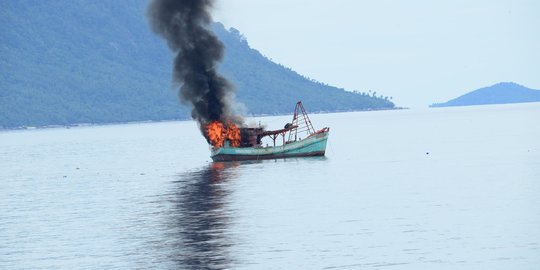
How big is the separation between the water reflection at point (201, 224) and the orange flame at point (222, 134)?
65.7 feet

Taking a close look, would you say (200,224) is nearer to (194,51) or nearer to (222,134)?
(222,134)

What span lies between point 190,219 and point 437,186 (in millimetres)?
27131

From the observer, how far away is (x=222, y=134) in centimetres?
13512

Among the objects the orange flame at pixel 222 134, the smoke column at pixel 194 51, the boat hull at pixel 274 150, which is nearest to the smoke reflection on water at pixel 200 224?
the boat hull at pixel 274 150

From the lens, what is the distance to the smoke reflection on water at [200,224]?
5738cm

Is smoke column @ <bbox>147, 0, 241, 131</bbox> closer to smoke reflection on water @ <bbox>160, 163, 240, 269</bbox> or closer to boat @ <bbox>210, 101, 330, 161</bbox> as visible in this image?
boat @ <bbox>210, 101, 330, 161</bbox>

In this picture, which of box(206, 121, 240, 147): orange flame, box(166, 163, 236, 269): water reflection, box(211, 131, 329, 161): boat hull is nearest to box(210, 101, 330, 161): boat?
box(211, 131, 329, 161): boat hull

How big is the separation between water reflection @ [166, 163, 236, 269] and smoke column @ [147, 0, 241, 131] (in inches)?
1270

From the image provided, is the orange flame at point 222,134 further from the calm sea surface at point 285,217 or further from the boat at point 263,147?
the calm sea surface at point 285,217

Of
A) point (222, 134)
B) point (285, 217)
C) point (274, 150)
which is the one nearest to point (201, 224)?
point (285, 217)

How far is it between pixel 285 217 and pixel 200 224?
20.2 feet

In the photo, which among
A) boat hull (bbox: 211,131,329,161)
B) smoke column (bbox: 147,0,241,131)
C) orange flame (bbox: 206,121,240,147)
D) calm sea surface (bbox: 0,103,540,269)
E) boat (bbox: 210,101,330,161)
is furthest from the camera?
smoke column (bbox: 147,0,241,131)

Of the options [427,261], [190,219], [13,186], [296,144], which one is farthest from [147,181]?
[427,261]

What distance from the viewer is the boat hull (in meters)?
133
